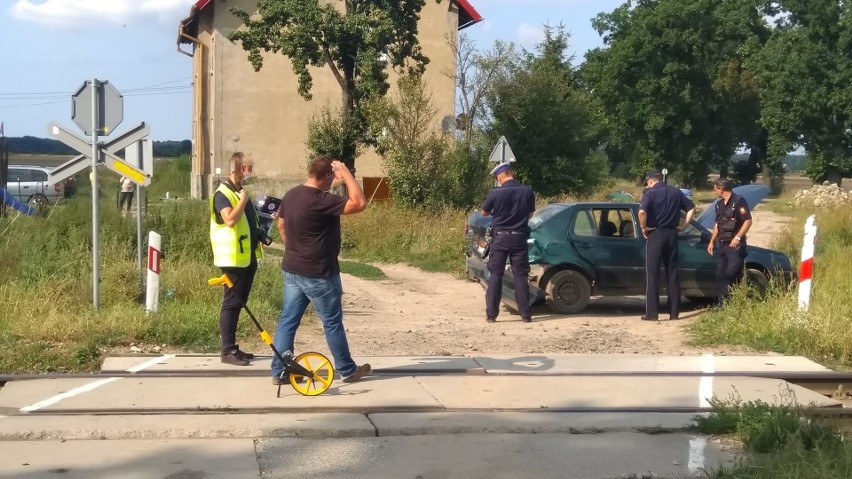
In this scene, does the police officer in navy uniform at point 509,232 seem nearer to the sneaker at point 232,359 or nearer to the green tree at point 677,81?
the sneaker at point 232,359

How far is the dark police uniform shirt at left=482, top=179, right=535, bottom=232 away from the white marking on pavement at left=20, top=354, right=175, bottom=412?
442 centimetres

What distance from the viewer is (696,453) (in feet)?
20.7

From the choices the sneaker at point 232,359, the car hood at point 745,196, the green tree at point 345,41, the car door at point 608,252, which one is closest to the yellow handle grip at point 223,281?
the sneaker at point 232,359

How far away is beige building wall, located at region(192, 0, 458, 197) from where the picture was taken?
3825 cm

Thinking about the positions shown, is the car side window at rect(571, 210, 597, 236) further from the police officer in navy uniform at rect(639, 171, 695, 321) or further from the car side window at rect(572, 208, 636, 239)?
the police officer in navy uniform at rect(639, 171, 695, 321)

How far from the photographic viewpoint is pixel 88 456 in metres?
5.96

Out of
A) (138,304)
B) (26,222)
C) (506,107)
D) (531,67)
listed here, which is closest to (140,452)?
(138,304)

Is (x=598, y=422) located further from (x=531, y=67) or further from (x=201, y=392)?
(x=531, y=67)

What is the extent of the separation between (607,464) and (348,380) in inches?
101

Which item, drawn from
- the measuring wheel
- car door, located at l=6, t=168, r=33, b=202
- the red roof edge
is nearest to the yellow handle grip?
the measuring wheel

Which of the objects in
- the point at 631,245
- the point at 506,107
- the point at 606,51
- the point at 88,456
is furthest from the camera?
the point at 606,51

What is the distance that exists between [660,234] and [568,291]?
4.76ft

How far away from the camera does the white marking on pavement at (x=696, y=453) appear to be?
5977mm

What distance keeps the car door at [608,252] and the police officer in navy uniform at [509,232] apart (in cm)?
103
